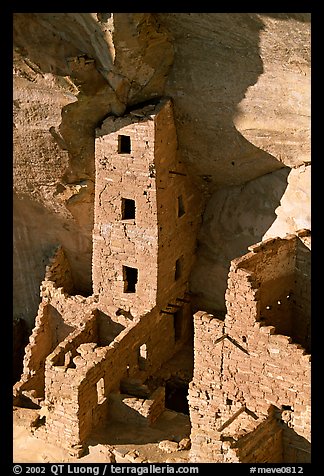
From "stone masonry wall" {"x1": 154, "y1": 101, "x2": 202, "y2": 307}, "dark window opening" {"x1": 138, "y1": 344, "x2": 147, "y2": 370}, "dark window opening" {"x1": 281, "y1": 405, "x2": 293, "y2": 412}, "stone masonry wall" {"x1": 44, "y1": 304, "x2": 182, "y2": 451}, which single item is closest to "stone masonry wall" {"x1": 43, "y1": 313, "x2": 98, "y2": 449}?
"stone masonry wall" {"x1": 44, "y1": 304, "x2": 182, "y2": 451}

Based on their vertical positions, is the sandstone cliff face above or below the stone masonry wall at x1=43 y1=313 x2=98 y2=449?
above

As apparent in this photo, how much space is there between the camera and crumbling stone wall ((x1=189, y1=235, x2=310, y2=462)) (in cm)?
2092

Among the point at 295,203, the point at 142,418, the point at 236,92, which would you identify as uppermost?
the point at 236,92

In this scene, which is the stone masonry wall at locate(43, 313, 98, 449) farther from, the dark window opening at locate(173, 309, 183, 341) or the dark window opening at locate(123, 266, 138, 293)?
the dark window opening at locate(173, 309, 183, 341)

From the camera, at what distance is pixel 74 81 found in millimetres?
22562

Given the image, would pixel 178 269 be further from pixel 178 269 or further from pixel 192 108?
pixel 192 108

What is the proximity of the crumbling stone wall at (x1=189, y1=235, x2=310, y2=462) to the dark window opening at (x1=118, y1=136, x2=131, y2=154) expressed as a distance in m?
3.35

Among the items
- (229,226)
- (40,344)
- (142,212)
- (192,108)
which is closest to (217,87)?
(192,108)

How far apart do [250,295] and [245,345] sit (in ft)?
2.75

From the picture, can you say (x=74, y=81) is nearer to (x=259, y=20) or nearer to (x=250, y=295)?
(x=259, y=20)

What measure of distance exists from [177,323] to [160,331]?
30.4 inches

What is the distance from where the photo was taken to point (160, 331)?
25047 mm

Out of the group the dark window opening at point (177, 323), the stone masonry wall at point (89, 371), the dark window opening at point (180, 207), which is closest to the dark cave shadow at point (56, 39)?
the dark window opening at point (180, 207)

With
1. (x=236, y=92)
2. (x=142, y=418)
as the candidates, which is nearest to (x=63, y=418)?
(x=142, y=418)
